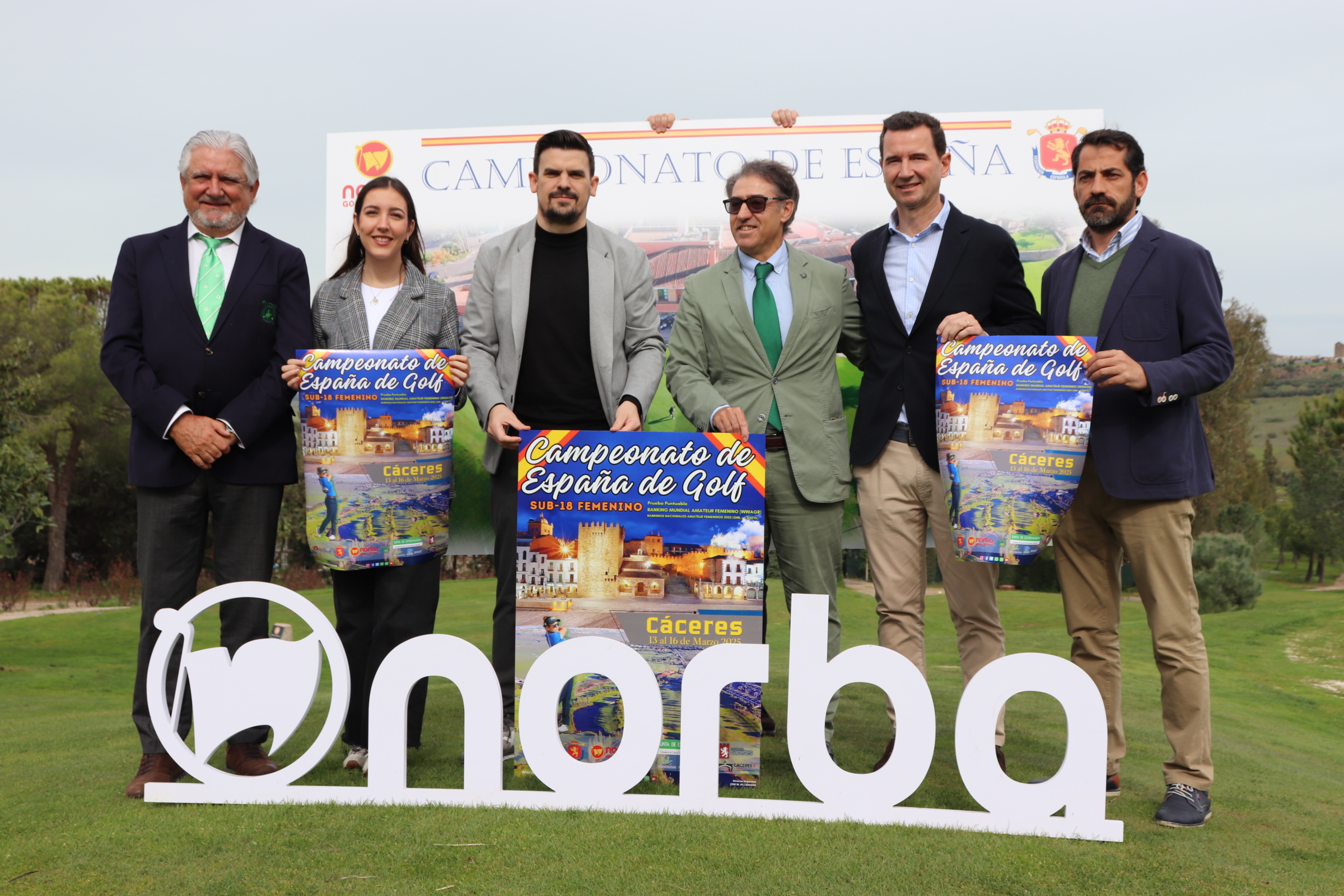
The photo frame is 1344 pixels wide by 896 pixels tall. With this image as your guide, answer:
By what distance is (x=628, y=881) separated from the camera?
2.60 meters

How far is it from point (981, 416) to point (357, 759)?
9.01 feet

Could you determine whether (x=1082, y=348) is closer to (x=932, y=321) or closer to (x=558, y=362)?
(x=932, y=321)

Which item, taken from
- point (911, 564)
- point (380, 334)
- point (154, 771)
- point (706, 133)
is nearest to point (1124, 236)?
point (911, 564)

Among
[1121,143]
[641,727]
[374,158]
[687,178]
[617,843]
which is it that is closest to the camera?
[617,843]

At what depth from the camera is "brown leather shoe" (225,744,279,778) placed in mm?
3641

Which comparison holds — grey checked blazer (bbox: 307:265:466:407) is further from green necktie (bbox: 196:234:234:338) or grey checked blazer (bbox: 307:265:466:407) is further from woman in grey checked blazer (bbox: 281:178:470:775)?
green necktie (bbox: 196:234:234:338)

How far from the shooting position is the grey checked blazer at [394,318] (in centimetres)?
395

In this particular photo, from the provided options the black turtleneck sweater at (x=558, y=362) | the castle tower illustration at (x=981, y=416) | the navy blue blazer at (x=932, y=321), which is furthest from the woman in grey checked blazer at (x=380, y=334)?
the castle tower illustration at (x=981, y=416)

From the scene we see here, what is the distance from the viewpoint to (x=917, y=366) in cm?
391

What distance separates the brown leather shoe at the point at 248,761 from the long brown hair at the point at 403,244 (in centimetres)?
194

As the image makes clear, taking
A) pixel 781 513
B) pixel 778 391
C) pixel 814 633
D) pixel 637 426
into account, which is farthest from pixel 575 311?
pixel 814 633

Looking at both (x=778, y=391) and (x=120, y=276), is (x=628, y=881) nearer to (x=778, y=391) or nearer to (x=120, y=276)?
(x=778, y=391)

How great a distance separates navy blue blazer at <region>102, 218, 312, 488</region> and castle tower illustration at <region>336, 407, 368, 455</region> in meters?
0.35

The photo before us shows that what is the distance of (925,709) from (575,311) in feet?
7.02
